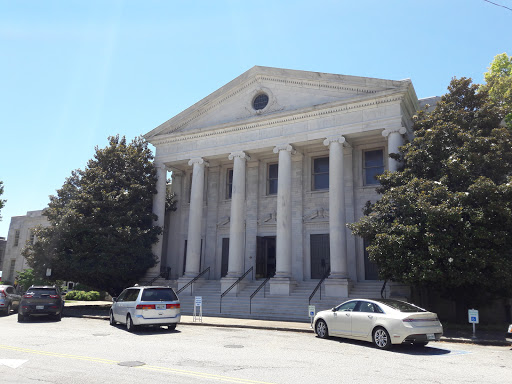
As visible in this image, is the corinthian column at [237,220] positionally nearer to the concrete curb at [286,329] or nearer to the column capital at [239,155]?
the column capital at [239,155]

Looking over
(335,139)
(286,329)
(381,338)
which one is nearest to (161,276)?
(286,329)

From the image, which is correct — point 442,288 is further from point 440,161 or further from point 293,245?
point 293,245

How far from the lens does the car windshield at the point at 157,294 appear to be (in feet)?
44.1

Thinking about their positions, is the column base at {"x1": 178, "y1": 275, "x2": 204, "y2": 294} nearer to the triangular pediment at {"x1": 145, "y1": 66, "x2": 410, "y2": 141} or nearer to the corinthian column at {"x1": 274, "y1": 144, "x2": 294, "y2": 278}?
the corinthian column at {"x1": 274, "y1": 144, "x2": 294, "y2": 278}

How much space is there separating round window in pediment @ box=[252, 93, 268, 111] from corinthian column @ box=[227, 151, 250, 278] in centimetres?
290

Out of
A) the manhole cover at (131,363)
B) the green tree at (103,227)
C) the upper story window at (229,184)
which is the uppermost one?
the upper story window at (229,184)

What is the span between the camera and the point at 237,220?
22.6 metres

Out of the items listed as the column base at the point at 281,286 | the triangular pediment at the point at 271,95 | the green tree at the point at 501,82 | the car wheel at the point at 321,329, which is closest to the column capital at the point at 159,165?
the triangular pediment at the point at 271,95

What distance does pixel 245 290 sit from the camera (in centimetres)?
2159

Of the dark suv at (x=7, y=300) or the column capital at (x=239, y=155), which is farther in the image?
the column capital at (x=239, y=155)

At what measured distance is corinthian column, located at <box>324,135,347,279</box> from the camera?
19391 mm

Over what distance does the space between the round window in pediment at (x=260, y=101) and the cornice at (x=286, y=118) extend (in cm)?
126

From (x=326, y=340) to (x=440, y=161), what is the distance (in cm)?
848

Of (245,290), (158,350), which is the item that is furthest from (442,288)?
(158,350)
